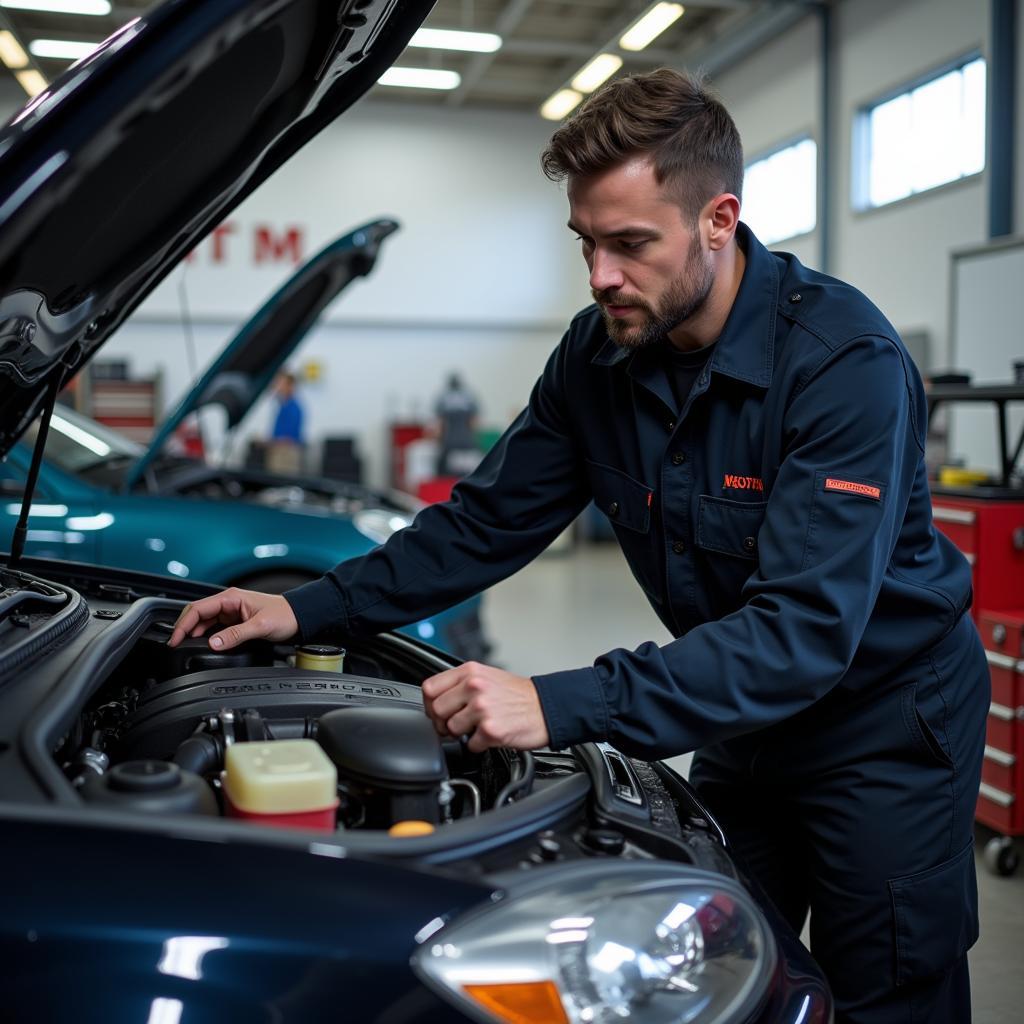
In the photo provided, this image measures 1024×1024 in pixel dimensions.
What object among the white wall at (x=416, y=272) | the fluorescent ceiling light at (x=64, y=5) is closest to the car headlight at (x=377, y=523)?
the fluorescent ceiling light at (x=64, y=5)

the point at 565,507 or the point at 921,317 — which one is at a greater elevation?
the point at 921,317

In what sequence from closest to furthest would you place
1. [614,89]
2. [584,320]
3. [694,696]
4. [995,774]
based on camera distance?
[694,696]
[614,89]
[584,320]
[995,774]

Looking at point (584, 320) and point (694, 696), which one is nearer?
point (694, 696)

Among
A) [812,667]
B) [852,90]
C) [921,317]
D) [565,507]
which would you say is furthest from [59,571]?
[852,90]

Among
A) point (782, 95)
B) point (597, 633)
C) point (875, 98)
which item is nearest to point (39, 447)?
point (597, 633)

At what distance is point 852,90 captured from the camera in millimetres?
8344

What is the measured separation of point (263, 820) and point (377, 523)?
9.16ft

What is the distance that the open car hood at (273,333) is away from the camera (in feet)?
11.9

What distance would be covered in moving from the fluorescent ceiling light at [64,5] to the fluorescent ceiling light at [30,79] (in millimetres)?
1456

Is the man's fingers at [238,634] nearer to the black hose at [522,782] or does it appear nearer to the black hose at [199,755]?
the black hose at [199,755]

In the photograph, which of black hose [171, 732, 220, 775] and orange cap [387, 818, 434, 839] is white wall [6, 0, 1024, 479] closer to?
black hose [171, 732, 220, 775]

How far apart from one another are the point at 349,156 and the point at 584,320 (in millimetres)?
10935

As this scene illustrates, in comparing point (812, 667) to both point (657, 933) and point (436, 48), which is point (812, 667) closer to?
point (657, 933)

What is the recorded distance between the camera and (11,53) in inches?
368
